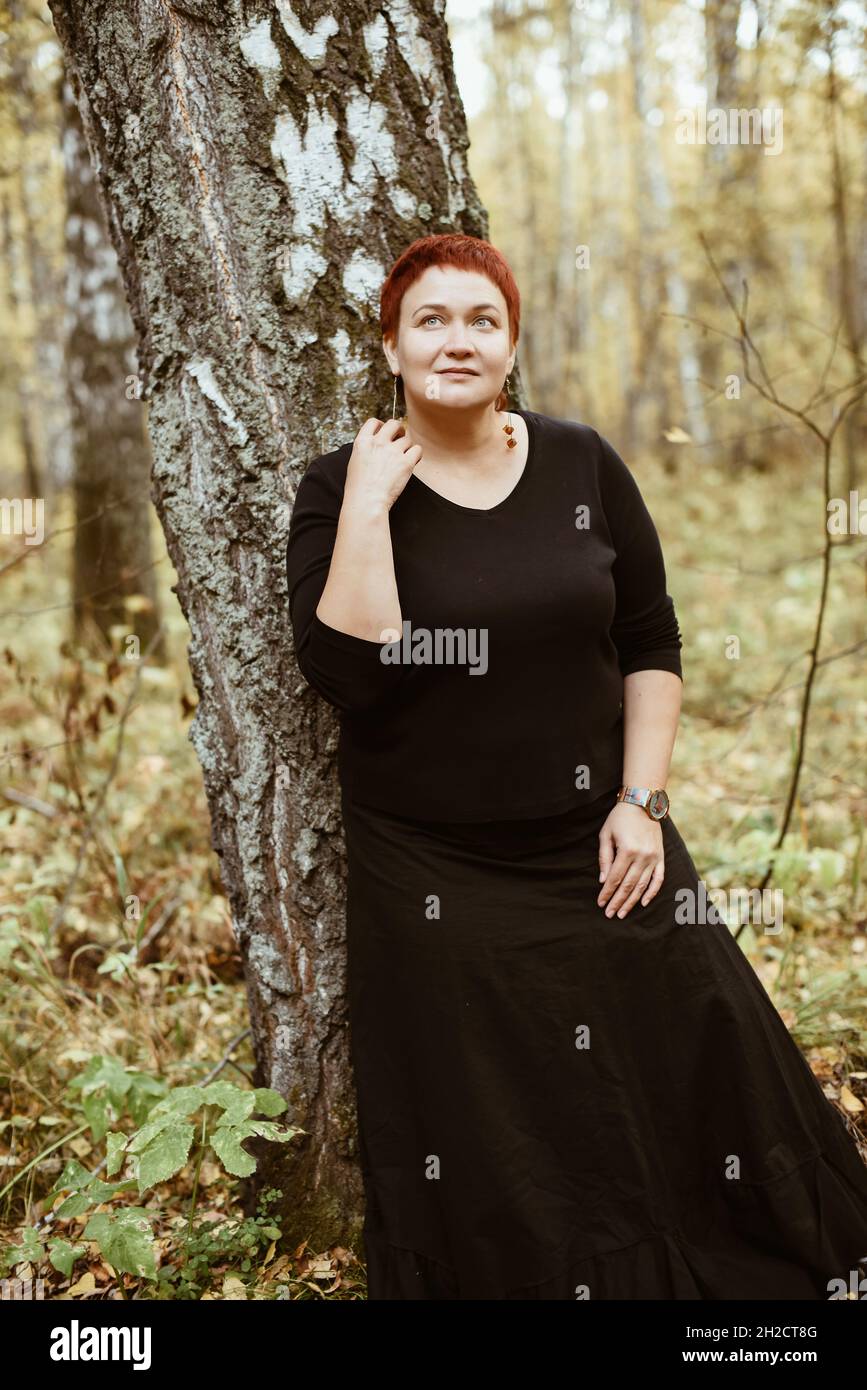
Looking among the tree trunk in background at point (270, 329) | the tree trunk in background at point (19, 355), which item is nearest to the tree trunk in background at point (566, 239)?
the tree trunk in background at point (19, 355)

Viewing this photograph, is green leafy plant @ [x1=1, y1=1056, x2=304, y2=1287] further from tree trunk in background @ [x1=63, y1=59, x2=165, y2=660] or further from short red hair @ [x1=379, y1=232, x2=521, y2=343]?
tree trunk in background @ [x1=63, y1=59, x2=165, y2=660]

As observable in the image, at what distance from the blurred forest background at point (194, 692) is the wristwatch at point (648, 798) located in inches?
43.0

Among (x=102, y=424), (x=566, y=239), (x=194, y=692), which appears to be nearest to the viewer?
(x=194, y=692)

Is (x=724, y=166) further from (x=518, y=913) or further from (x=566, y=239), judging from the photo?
(x=518, y=913)

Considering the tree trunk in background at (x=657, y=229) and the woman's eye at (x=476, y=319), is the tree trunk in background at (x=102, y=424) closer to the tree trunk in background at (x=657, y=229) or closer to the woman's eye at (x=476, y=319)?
the woman's eye at (x=476, y=319)

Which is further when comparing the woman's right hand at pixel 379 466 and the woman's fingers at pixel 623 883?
the woman's fingers at pixel 623 883

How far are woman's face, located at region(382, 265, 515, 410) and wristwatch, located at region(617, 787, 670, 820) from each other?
3.03 ft

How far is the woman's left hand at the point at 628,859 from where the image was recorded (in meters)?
2.22

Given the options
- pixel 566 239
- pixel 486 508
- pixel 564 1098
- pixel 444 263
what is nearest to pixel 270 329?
pixel 444 263

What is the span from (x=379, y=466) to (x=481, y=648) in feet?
1.40

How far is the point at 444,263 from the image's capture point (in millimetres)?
2105
